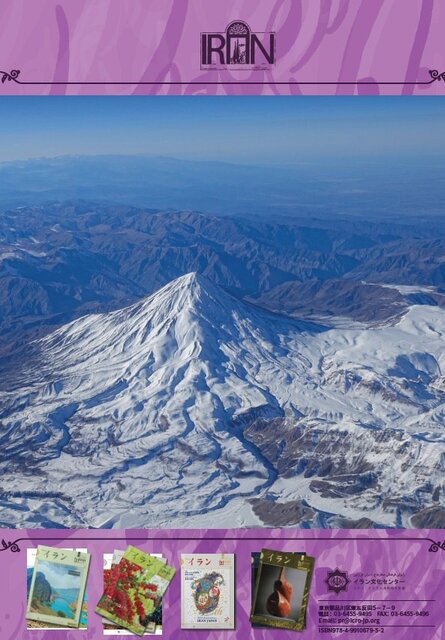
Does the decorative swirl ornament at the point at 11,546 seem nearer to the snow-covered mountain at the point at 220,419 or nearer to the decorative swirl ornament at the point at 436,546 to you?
the snow-covered mountain at the point at 220,419

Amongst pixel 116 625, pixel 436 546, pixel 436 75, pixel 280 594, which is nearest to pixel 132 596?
pixel 116 625

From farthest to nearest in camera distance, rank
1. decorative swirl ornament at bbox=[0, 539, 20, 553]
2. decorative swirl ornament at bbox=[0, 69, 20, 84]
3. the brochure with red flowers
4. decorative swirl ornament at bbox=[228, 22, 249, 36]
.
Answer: decorative swirl ornament at bbox=[0, 69, 20, 84]
decorative swirl ornament at bbox=[228, 22, 249, 36]
decorative swirl ornament at bbox=[0, 539, 20, 553]
the brochure with red flowers

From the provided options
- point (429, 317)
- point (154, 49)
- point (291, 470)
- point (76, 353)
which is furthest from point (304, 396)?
point (154, 49)

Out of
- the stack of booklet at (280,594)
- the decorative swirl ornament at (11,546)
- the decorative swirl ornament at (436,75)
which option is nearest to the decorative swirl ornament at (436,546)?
the stack of booklet at (280,594)

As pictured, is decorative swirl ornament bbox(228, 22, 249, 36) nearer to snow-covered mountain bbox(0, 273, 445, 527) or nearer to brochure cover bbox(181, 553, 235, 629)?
snow-covered mountain bbox(0, 273, 445, 527)

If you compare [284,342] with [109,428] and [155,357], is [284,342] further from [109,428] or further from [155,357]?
[109,428]

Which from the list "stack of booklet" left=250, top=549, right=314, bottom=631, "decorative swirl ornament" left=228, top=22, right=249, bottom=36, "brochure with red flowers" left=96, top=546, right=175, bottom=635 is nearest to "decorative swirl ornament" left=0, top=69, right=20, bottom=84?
"decorative swirl ornament" left=228, top=22, right=249, bottom=36
